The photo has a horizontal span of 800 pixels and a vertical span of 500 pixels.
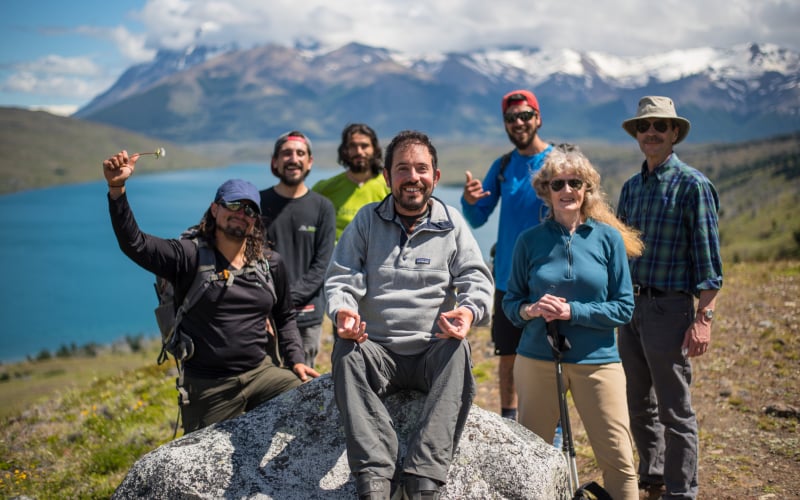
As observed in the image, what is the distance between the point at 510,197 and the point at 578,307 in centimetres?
202

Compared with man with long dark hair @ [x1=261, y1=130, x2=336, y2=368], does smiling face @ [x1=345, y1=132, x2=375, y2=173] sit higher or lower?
higher

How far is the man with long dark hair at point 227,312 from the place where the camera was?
16.5ft

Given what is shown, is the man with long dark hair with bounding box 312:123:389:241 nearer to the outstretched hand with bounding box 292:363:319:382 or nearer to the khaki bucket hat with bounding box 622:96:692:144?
the outstretched hand with bounding box 292:363:319:382

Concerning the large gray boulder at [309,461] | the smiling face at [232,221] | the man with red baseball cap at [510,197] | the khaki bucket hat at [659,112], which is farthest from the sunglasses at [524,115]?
the large gray boulder at [309,461]

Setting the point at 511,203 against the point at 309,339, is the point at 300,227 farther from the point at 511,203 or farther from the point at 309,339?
the point at 511,203

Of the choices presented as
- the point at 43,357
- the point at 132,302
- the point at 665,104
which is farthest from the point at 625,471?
the point at 132,302

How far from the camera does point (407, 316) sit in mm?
4160

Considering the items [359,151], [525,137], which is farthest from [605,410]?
[359,151]

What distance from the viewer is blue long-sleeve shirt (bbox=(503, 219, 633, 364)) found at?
4.32 m

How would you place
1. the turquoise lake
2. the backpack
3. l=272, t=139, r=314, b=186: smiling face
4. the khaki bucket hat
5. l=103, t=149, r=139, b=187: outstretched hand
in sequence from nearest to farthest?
1. l=103, t=149, r=139, b=187: outstretched hand
2. the backpack
3. the khaki bucket hat
4. l=272, t=139, r=314, b=186: smiling face
5. the turquoise lake

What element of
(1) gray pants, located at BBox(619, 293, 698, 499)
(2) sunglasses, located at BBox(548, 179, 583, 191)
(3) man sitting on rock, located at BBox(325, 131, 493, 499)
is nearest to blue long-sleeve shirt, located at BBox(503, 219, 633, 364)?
(2) sunglasses, located at BBox(548, 179, 583, 191)

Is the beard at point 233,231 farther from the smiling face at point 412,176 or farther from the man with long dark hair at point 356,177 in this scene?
the man with long dark hair at point 356,177

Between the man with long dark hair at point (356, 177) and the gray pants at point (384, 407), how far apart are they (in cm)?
327

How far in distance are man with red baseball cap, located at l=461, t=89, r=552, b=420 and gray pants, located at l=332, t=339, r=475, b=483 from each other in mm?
1781
